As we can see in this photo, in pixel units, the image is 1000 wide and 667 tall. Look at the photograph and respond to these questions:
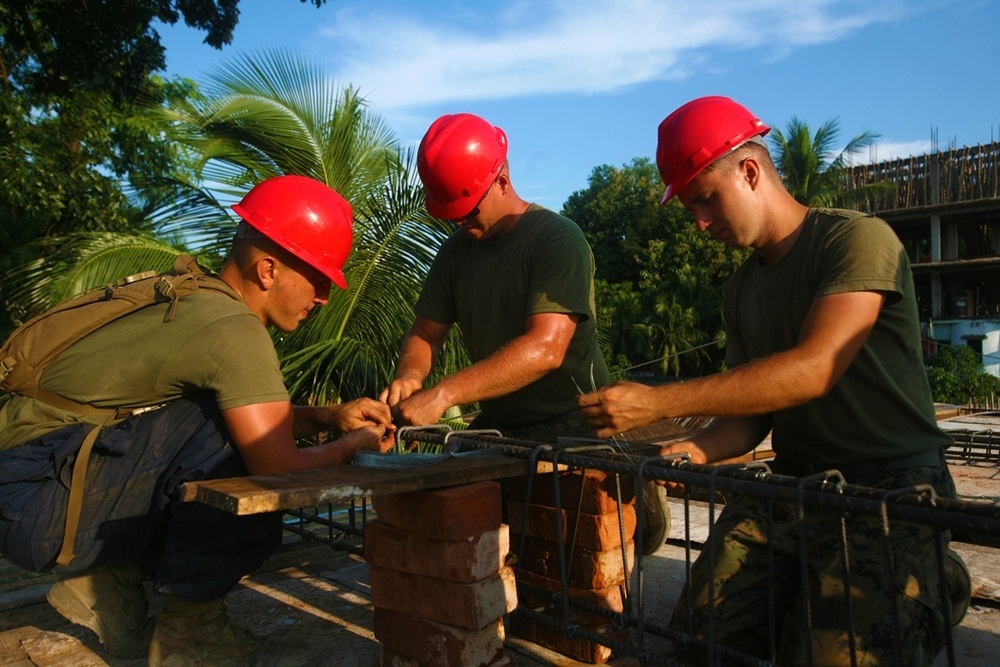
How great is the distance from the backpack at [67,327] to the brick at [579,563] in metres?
1.35

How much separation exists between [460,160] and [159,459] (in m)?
1.62

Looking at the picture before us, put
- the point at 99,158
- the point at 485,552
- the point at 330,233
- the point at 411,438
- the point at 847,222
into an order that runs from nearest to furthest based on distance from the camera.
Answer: the point at 485,552
the point at 847,222
the point at 330,233
the point at 411,438
the point at 99,158

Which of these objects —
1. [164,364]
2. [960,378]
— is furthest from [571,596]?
[960,378]

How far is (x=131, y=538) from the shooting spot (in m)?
2.64

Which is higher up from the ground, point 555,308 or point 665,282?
point 665,282

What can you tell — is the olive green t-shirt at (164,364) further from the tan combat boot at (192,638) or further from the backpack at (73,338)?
the tan combat boot at (192,638)

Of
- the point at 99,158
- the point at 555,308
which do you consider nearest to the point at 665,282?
the point at 99,158

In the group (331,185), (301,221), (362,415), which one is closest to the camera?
(301,221)

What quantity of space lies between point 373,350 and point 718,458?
508 centimetres

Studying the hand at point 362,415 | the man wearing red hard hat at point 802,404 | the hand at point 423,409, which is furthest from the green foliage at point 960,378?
the hand at point 362,415

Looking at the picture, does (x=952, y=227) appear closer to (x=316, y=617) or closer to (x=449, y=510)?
(x=316, y=617)

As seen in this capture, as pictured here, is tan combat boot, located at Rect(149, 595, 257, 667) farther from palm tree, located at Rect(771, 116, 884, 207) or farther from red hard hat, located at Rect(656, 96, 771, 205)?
palm tree, located at Rect(771, 116, 884, 207)

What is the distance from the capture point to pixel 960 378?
21828 millimetres

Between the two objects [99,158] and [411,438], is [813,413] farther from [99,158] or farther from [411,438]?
[99,158]
